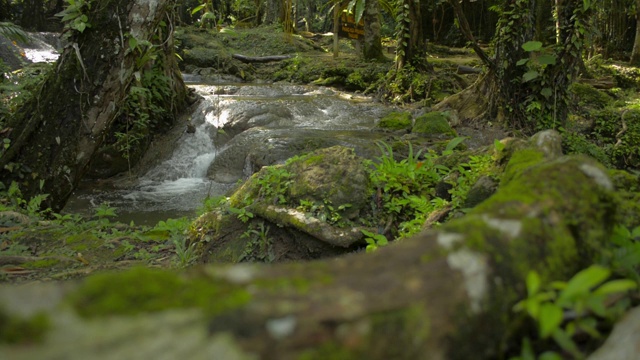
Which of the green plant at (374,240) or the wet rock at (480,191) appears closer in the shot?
the wet rock at (480,191)

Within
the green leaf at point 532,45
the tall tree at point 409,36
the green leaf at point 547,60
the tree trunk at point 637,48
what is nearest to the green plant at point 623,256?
the green leaf at point 532,45

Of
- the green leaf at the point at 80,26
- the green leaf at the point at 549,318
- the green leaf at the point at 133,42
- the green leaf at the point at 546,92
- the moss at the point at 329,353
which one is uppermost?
the green leaf at the point at 80,26

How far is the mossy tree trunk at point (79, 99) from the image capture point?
15.9 feet

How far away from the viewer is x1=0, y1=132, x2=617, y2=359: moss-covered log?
926mm

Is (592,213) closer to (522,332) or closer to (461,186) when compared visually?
(522,332)

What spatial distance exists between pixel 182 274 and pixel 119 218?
5990 millimetres

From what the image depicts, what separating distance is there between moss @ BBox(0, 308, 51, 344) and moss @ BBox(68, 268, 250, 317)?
0.22 feet

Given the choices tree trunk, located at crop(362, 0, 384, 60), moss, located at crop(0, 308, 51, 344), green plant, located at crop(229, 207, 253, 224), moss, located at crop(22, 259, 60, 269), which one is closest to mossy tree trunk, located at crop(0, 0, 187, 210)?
moss, located at crop(22, 259, 60, 269)

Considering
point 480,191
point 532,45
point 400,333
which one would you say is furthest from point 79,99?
point 532,45

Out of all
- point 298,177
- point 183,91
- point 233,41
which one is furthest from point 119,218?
point 233,41

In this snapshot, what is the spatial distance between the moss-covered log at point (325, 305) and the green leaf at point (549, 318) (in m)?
0.08

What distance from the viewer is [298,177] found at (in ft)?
13.3

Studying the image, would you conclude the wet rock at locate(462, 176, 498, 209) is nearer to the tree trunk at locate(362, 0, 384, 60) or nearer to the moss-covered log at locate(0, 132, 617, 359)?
the moss-covered log at locate(0, 132, 617, 359)

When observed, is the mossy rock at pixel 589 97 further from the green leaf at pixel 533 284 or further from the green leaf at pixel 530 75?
the green leaf at pixel 533 284
